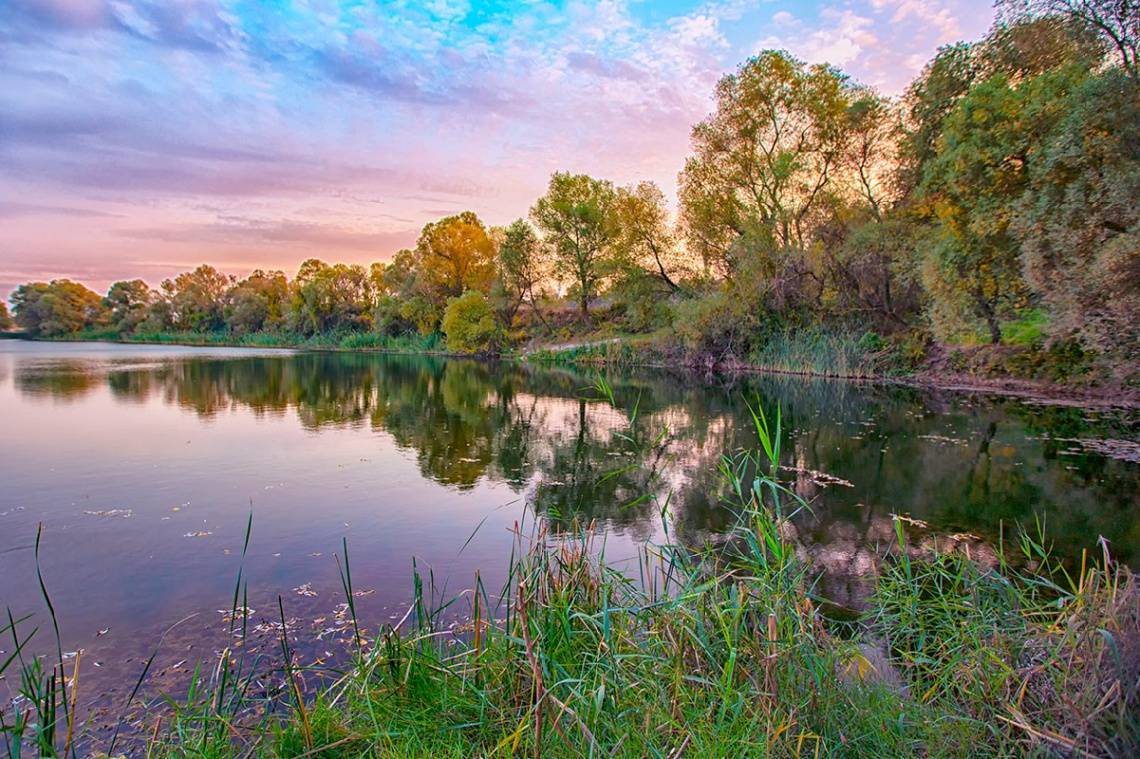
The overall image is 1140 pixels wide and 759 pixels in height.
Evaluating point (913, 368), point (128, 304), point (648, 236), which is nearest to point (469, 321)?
point (648, 236)

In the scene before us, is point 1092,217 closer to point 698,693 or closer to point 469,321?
point 698,693

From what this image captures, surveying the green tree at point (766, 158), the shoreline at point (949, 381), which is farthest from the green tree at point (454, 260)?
the green tree at point (766, 158)

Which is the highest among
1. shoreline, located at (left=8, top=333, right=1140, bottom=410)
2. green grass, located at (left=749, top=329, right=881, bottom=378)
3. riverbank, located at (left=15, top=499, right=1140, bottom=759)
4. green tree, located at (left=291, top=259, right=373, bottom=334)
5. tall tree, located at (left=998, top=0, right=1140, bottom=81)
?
tall tree, located at (left=998, top=0, right=1140, bottom=81)

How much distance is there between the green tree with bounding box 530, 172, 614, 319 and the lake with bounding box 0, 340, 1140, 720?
76.7 ft

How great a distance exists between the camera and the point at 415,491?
8117 millimetres

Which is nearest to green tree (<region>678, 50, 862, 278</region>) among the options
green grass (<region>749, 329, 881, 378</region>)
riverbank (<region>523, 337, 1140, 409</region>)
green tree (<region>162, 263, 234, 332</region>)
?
green grass (<region>749, 329, 881, 378</region>)

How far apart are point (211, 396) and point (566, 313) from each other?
29.3m

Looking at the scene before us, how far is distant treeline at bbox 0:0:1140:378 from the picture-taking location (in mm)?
12406

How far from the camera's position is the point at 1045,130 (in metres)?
14.3

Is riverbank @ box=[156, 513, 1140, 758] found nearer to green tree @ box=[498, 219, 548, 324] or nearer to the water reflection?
the water reflection

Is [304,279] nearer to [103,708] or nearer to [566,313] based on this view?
[566,313]

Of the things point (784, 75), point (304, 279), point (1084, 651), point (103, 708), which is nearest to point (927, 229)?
point (784, 75)

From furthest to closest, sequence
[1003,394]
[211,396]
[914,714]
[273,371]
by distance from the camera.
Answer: [273,371], [211,396], [1003,394], [914,714]

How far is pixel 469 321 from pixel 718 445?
107 feet
